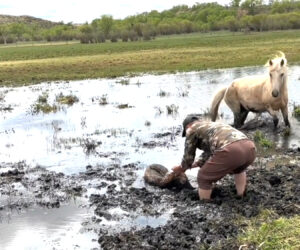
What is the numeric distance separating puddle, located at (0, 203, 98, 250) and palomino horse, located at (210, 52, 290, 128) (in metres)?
6.32

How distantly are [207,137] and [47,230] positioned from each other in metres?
2.66

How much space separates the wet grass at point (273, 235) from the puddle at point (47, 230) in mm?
1985

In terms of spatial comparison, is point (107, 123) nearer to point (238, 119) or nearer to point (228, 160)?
point (238, 119)

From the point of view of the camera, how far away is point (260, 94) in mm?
12797

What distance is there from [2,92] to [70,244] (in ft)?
64.5

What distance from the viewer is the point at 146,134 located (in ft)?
42.9

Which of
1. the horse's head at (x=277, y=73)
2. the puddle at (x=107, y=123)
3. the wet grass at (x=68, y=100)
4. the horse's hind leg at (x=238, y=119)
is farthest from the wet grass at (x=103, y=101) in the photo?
the horse's head at (x=277, y=73)

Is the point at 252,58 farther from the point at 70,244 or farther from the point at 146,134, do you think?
the point at 70,244

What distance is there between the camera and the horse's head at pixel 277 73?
38.3ft

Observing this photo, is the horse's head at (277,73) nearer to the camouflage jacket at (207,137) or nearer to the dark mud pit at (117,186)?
the dark mud pit at (117,186)

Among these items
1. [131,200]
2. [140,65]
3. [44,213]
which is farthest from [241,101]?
[140,65]

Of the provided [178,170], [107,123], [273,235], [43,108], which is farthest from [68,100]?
[273,235]

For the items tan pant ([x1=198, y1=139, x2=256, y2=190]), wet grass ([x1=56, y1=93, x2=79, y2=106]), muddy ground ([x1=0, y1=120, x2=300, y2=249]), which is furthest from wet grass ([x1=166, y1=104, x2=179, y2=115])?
tan pant ([x1=198, y1=139, x2=256, y2=190])

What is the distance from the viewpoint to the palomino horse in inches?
463
